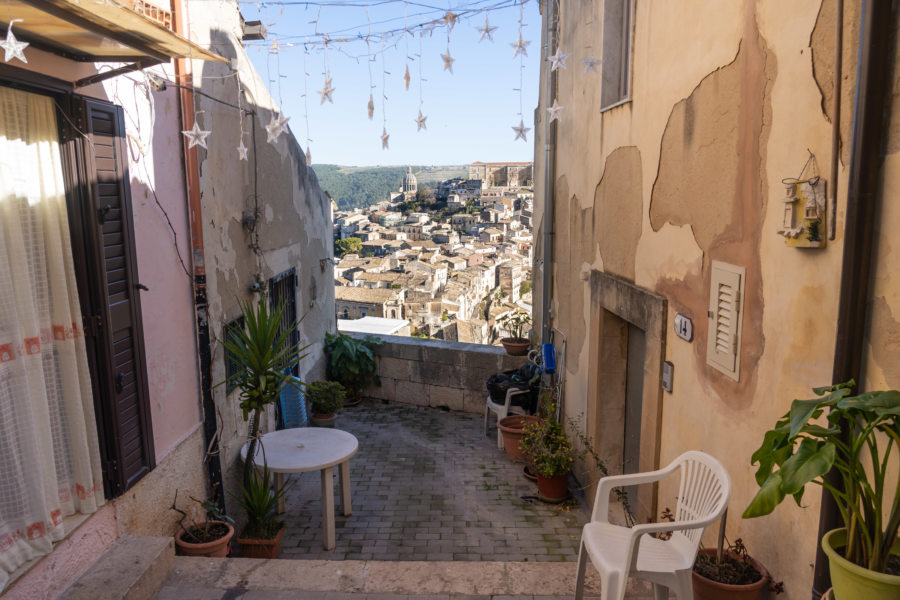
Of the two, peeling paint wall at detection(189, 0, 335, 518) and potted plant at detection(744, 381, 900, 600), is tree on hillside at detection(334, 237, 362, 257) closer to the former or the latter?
peeling paint wall at detection(189, 0, 335, 518)

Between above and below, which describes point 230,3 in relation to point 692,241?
above

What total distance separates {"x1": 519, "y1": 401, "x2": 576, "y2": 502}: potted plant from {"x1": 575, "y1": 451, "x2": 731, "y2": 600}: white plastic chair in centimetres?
233

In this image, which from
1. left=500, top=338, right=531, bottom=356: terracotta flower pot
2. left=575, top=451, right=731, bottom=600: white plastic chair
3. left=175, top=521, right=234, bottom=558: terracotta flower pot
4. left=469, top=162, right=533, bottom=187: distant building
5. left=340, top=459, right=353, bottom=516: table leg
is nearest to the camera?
left=575, top=451, right=731, bottom=600: white plastic chair

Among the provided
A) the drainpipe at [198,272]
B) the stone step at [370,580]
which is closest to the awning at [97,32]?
the drainpipe at [198,272]

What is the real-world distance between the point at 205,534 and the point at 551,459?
109 inches

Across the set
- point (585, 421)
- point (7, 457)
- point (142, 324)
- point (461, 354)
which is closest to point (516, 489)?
point (585, 421)

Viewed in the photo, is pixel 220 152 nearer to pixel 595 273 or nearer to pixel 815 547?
pixel 595 273

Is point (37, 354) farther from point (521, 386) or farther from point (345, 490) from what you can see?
point (521, 386)

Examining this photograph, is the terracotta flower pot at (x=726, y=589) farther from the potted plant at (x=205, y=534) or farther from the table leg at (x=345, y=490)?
the table leg at (x=345, y=490)

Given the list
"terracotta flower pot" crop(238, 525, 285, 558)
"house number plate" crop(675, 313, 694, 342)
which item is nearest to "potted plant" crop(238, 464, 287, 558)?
"terracotta flower pot" crop(238, 525, 285, 558)

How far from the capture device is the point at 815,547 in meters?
2.28

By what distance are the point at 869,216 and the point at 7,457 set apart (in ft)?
11.2

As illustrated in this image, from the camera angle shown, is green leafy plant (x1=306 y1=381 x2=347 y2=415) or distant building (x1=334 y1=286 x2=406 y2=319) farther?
distant building (x1=334 y1=286 x2=406 y2=319)

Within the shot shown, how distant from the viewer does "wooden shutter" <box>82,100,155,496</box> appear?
10.3 ft
